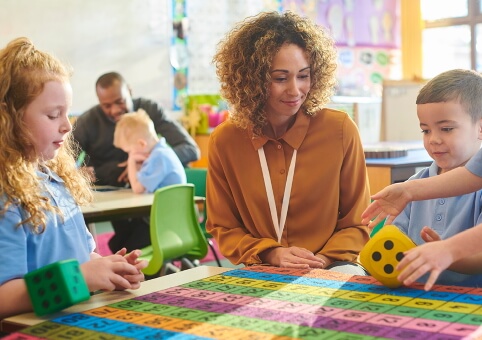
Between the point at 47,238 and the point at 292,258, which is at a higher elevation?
the point at 47,238

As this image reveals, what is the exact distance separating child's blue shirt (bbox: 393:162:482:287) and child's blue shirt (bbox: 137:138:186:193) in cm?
201

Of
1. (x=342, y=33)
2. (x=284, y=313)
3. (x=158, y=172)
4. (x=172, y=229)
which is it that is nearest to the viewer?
(x=284, y=313)

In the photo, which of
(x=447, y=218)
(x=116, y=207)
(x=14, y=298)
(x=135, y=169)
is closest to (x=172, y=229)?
(x=116, y=207)

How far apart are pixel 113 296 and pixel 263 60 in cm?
106

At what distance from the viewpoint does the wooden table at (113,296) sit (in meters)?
1.44

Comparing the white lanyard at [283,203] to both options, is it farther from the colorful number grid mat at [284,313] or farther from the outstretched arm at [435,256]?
the outstretched arm at [435,256]

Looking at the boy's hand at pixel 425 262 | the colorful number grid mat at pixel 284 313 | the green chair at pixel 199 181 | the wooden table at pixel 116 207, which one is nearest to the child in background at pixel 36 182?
the colorful number grid mat at pixel 284 313

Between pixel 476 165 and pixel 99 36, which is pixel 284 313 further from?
pixel 99 36

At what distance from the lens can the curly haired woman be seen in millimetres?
2277

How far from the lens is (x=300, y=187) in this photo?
89.7 inches

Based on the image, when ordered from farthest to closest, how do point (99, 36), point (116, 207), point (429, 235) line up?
1. point (99, 36)
2. point (116, 207)
3. point (429, 235)

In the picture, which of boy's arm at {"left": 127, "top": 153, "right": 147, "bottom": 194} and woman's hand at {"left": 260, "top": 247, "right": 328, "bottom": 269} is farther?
boy's arm at {"left": 127, "top": 153, "right": 147, "bottom": 194}

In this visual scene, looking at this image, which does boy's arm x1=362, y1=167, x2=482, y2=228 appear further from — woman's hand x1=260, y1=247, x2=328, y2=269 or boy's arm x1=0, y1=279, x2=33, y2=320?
boy's arm x1=0, y1=279, x2=33, y2=320

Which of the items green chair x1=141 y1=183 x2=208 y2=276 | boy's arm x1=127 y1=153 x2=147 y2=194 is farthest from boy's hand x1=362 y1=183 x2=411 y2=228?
boy's arm x1=127 y1=153 x2=147 y2=194
